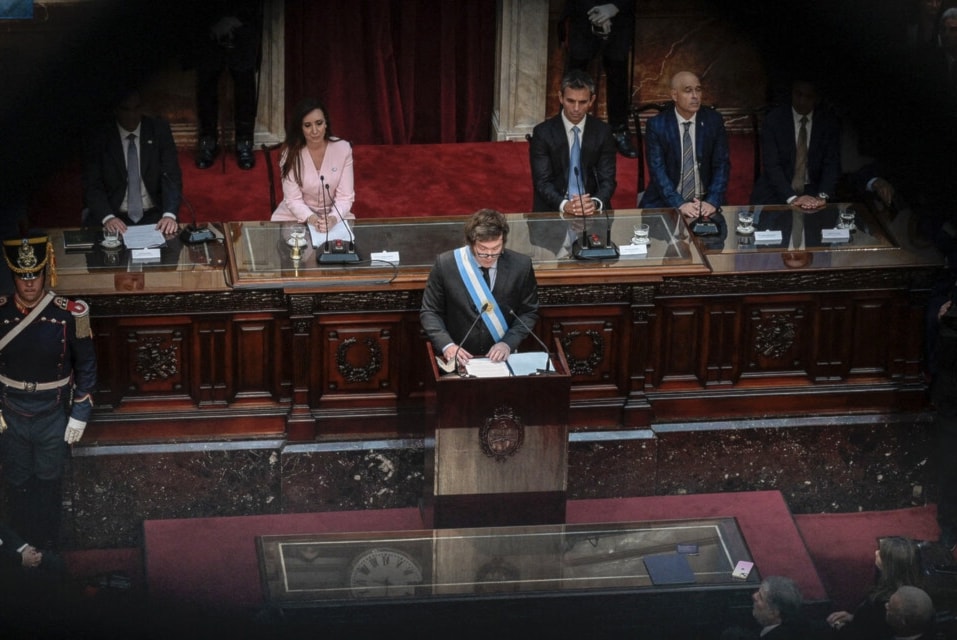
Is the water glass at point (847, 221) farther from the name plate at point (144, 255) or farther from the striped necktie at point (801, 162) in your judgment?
the name plate at point (144, 255)

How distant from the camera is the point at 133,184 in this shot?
280 inches

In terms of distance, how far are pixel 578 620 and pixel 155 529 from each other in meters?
1.60

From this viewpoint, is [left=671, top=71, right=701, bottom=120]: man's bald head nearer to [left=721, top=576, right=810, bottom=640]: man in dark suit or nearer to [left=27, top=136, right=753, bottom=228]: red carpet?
[left=27, top=136, right=753, bottom=228]: red carpet

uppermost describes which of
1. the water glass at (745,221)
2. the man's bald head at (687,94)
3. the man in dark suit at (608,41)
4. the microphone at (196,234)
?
the man in dark suit at (608,41)

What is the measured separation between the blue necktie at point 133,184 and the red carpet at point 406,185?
810 mm

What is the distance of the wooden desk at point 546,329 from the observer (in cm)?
661

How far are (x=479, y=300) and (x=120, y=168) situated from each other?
168 cm

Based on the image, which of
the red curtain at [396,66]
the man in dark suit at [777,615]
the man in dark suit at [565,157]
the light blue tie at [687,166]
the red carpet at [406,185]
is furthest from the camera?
the red curtain at [396,66]

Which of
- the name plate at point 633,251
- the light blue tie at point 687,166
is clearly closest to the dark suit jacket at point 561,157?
the light blue tie at point 687,166

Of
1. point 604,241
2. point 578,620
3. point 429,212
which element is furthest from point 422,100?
point 578,620

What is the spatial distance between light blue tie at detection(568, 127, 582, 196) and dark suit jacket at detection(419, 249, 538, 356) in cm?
97

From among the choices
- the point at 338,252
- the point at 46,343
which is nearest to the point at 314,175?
the point at 338,252

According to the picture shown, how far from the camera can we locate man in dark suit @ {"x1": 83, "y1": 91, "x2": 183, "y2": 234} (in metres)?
7.02

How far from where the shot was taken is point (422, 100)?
894 cm
